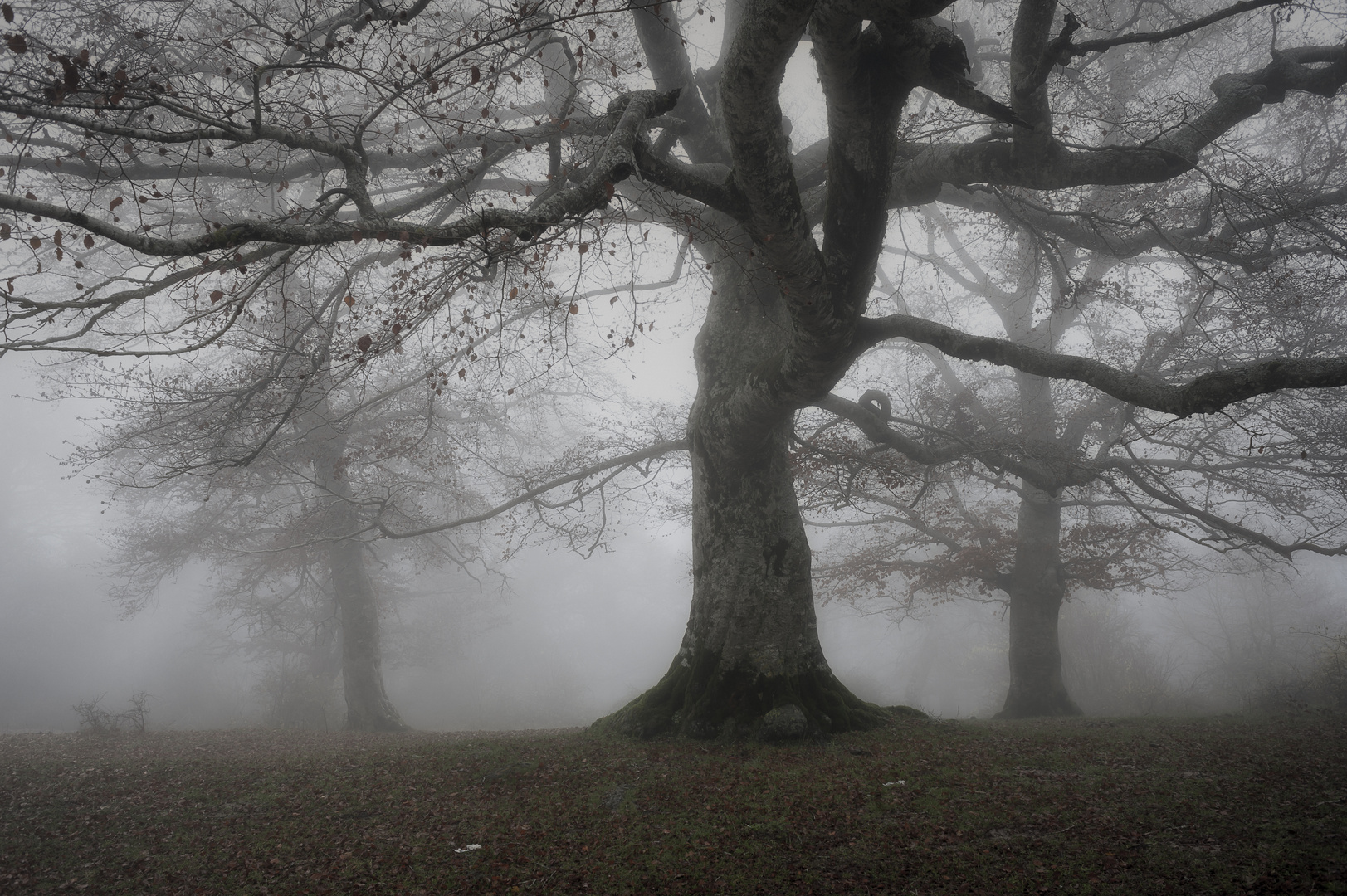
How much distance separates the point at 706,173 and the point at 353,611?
1219 cm

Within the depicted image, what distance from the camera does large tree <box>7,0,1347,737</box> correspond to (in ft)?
11.3

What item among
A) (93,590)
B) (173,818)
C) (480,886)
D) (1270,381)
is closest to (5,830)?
(173,818)

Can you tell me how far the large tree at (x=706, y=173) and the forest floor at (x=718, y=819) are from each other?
4.02ft

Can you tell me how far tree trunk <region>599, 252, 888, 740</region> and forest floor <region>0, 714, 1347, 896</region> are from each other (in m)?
0.36

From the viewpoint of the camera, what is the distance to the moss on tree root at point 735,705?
5609mm

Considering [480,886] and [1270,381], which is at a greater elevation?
[1270,381]

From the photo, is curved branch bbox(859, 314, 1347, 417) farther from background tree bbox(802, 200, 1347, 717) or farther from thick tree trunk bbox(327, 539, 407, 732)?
thick tree trunk bbox(327, 539, 407, 732)

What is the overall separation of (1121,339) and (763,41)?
10865 mm

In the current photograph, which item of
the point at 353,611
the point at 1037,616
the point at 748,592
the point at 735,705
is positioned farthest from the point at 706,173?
the point at 353,611

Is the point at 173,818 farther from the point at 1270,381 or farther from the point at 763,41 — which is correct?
the point at 1270,381

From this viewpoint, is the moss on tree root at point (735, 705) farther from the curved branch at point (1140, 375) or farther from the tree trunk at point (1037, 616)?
the tree trunk at point (1037, 616)

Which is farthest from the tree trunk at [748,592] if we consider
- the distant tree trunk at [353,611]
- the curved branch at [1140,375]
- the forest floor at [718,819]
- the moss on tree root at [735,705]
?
the distant tree trunk at [353,611]

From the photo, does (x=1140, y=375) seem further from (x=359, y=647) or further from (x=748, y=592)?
(x=359, y=647)

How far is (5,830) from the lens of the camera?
4.16 m
